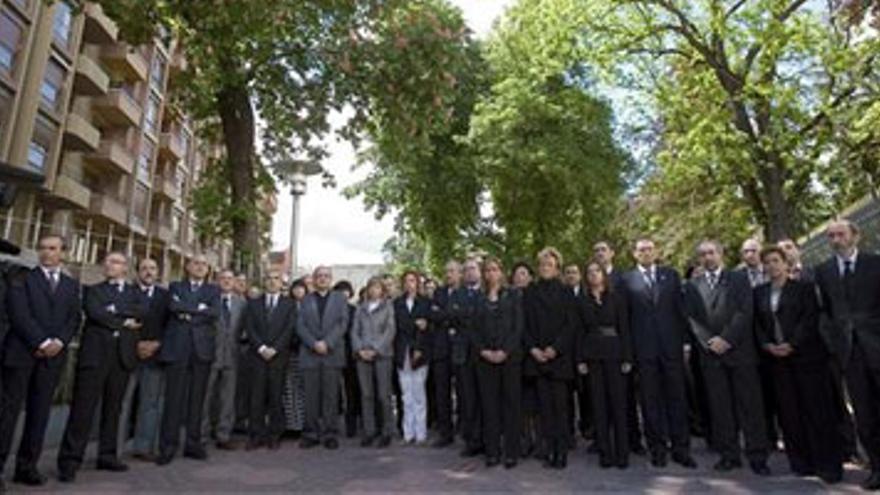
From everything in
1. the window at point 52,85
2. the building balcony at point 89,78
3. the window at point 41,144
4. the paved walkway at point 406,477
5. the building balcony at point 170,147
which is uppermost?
the building balcony at point 170,147

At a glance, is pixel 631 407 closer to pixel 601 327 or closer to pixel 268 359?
pixel 601 327

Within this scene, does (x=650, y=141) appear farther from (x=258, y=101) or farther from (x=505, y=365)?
(x=505, y=365)

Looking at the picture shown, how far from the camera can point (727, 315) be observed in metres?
7.24

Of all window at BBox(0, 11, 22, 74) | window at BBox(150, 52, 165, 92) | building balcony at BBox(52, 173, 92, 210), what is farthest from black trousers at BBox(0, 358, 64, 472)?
window at BBox(150, 52, 165, 92)

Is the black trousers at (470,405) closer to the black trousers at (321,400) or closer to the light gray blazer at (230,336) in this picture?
the black trousers at (321,400)

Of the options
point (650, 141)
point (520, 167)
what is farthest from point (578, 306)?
point (650, 141)

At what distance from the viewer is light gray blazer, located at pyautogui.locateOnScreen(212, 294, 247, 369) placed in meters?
8.95

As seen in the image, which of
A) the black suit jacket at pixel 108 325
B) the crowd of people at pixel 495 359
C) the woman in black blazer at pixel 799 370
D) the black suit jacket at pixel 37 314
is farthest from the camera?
the black suit jacket at pixel 108 325

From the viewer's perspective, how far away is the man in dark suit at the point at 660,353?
743 centimetres

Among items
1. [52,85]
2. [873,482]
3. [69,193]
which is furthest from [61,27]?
[873,482]

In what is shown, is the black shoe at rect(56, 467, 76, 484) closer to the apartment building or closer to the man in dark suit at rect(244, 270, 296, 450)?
the man in dark suit at rect(244, 270, 296, 450)

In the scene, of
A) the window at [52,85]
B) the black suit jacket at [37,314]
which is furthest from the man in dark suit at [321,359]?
the window at [52,85]

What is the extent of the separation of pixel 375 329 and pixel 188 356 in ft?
7.87

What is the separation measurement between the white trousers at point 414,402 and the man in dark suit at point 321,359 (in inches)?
34.1
